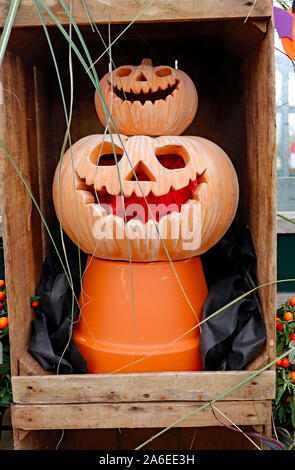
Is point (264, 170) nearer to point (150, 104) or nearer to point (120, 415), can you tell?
point (150, 104)

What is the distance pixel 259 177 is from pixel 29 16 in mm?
683

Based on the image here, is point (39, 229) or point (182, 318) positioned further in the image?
point (39, 229)

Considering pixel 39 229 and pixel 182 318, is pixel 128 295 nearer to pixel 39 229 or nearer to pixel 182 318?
pixel 182 318

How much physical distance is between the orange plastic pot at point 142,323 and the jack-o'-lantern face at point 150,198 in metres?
0.06

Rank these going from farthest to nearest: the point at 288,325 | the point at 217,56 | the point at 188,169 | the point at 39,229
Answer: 1. the point at 217,56
2. the point at 39,229
3. the point at 288,325
4. the point at 188,169

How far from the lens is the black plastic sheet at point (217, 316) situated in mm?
1103

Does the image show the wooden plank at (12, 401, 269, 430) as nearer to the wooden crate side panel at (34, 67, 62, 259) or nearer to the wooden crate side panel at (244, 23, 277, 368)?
the wooden crate side panel at (244, 23, 277, 368)

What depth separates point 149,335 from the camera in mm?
1136

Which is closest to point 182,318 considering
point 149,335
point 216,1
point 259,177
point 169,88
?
point 149,335

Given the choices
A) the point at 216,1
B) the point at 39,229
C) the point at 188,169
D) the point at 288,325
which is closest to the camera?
the point at 216,1

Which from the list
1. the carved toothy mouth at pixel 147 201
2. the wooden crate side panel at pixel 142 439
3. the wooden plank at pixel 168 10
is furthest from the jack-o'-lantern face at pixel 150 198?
the wooden crate side panel at pixel 142 439

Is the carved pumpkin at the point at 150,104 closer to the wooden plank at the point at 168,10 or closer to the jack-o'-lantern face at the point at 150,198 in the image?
the jack-o'-lantern face at the point at 150,198

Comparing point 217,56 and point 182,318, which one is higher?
point 217,56

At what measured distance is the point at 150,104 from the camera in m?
1.16
